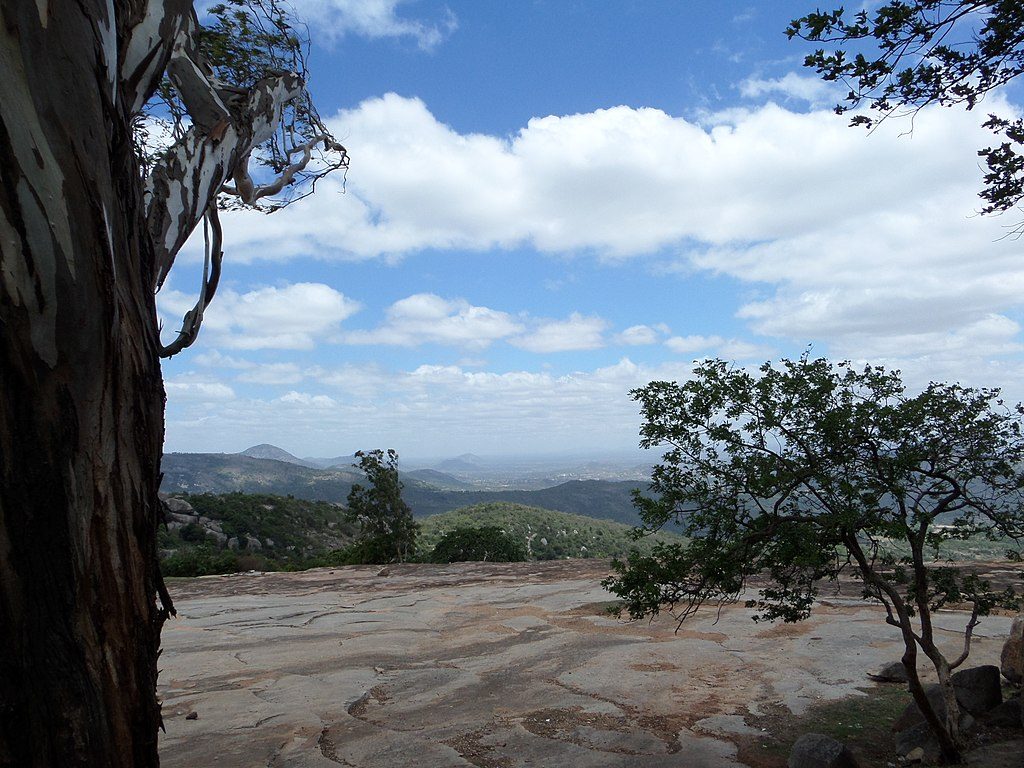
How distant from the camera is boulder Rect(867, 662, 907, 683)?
8.04 meters

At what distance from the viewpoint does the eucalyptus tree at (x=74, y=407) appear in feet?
6.38

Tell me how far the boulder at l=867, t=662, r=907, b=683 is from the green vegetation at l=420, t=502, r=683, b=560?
25.9 metres

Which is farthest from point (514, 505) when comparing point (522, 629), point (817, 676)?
point (817, 676)

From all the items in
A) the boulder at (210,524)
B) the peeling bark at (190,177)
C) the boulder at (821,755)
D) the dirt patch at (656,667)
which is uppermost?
the peeling bark at (190,177)

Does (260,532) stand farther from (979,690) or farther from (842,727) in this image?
(979,690)

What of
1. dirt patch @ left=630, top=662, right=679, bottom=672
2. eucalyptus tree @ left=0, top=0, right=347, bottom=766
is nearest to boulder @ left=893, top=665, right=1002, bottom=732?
dirt patch @ left=630, top=662, right=679, bottom=672

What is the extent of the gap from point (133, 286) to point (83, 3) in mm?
945

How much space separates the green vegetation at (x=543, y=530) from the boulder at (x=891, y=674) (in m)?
25.9

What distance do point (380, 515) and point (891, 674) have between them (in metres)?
18.8

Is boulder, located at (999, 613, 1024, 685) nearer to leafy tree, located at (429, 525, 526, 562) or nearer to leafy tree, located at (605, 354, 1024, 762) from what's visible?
leafy tree, located at (605, 354, 1024, 762)

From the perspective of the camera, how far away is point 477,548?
2289 cm

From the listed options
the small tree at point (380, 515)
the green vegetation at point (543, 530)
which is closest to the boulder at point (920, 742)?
the small tree at point (380, 515)

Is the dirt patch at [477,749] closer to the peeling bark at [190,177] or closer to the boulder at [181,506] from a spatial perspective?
the peeling bark at [190,177]

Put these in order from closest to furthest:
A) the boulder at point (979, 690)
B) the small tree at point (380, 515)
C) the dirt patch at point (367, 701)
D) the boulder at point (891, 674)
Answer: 1. the boulder at point (979, 690)
2. the dirt patch at point (367, 701)
3. the boulder at point (891, 674)
4. the small tree at point (380, 515)
